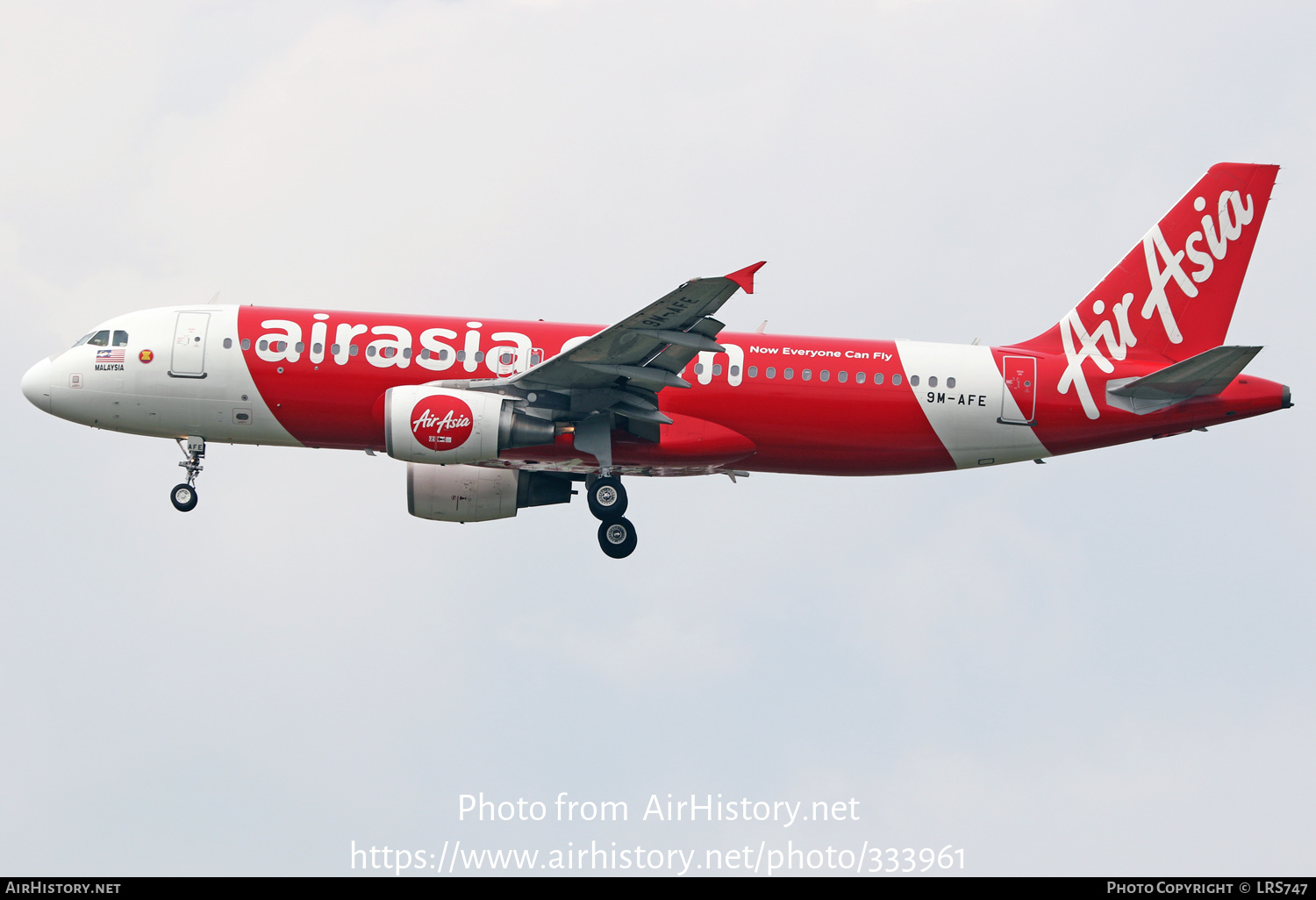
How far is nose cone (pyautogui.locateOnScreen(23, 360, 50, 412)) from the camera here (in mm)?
37281

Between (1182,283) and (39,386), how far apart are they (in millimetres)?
28375

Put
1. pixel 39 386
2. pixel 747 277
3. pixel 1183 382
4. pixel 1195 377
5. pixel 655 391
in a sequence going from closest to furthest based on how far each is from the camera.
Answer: pixel 747 277 → pixel 655 391 → pixel 1195 377 → pixel 1183 382 → pixel 39 386

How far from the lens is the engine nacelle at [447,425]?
112 ft

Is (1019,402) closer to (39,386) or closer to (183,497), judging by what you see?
(183,497)

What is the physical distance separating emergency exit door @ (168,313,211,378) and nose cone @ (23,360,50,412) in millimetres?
3298

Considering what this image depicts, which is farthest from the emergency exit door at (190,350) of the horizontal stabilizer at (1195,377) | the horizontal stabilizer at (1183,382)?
the horizontal stabilizer at (1195,377)

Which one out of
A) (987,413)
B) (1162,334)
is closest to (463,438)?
(987,413)

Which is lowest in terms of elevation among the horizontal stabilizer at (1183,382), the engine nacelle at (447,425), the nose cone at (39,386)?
the engine nacelle at (447,425)

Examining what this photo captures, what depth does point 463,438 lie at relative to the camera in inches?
1348

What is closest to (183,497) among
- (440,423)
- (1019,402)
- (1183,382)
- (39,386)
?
(39,386)

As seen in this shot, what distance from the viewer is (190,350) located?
36.7 meters

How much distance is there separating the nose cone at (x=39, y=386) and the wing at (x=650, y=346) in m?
11.7

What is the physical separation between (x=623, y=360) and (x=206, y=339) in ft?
33.8

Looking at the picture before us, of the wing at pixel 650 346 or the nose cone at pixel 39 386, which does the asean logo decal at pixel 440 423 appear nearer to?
the wing at pixel 650 346
